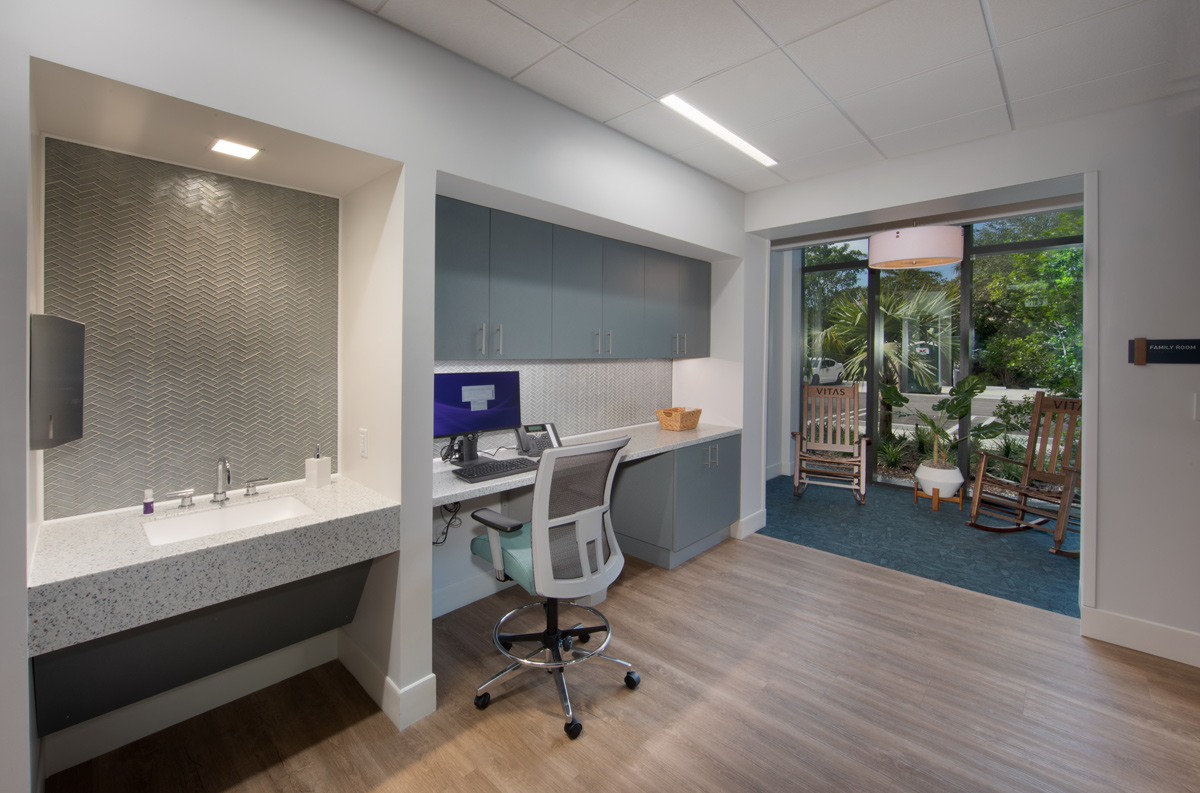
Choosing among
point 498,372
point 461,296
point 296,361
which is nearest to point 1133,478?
point 498,372

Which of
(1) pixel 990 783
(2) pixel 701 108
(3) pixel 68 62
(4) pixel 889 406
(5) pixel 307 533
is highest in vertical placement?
(2) pixel 701 108

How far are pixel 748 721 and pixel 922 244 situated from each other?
3.30 meters

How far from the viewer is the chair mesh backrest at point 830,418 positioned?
204 inches

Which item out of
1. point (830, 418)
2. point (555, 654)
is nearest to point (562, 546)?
point (555, 654)

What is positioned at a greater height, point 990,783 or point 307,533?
point 307,533

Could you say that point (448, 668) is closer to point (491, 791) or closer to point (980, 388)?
point (491, 791)

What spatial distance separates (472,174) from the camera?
2.19 metres

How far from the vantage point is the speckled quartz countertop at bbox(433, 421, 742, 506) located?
7.43ft

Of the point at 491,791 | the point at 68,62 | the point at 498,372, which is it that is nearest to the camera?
the point at 68,62

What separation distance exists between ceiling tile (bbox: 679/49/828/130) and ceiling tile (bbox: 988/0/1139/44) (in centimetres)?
68

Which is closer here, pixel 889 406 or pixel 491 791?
pixel 491 791

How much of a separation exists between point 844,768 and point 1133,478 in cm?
211

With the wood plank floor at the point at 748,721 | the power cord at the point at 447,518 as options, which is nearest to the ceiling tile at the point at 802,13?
the power cord at the point at 447,518

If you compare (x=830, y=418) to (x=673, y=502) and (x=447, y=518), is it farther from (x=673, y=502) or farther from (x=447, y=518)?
(x=447, y=518)
